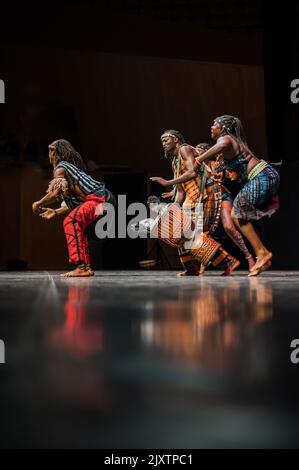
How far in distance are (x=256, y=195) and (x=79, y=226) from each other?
4.20 feet

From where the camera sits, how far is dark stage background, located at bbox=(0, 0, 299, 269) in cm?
820

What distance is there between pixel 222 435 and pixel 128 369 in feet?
1.02

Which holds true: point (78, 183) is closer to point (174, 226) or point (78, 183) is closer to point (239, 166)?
point (174, 226)

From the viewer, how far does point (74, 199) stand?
15.8 ft

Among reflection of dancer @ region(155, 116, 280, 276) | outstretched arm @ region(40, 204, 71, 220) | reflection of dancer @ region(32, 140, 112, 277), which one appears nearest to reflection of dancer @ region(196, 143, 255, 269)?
reflection of dancer @ region(155, 116, 280, 276)

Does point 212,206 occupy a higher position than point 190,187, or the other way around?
point 190,187

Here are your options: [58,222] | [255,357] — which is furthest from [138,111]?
[255,357]

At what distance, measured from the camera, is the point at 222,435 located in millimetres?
700

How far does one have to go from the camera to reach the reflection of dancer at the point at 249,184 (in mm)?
4480

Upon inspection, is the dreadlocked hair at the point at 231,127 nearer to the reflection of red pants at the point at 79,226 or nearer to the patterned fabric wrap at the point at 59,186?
the reflection of red pants at the point at 79,226

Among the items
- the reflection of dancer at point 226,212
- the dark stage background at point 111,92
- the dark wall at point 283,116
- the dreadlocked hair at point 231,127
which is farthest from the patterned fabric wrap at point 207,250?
the dark stage background at point 111,92

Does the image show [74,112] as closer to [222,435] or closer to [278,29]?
[278,29]

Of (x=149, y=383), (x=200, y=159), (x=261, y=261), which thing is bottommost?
(x=149, y=383)

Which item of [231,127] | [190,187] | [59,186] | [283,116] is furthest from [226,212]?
[283,116]
